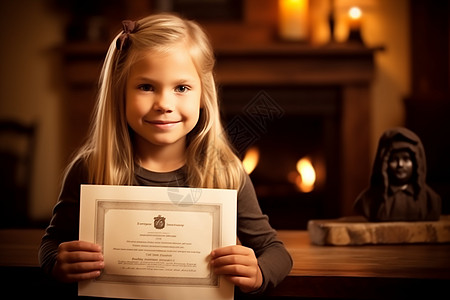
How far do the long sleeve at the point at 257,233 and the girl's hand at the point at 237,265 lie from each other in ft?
0.16

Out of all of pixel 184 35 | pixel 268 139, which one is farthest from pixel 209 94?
pixel 268 139

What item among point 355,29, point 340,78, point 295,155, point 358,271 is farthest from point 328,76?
point 358,271

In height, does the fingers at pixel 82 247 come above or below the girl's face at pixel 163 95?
below

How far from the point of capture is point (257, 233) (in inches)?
29.0

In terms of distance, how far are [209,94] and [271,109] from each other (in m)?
0.12

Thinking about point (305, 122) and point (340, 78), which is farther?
point (305, 122)

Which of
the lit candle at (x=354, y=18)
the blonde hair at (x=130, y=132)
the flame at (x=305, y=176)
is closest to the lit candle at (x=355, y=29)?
the lit candle at (x=354, y=18)

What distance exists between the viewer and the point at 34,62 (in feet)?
7.82

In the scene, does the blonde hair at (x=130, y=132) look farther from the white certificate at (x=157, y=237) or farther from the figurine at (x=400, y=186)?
the figurine at (x=400, y=186)

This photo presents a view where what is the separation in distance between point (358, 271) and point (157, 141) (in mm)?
337

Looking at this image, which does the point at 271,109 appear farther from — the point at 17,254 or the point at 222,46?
the point at 222,46

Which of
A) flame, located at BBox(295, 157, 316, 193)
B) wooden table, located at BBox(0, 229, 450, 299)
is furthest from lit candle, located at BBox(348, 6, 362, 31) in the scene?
wooden table, located at BBox(0, 229, 450, 299)

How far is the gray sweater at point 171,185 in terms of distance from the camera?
2.30ft

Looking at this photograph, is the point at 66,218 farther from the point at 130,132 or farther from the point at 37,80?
the point at 37,80
